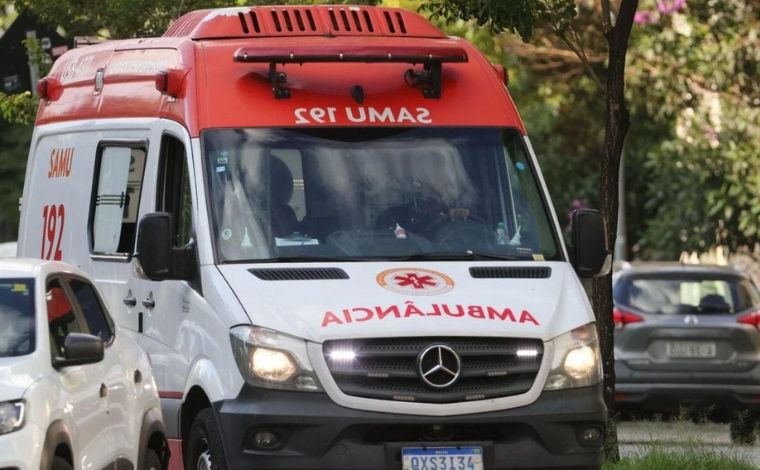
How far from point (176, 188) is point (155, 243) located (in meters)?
0.95

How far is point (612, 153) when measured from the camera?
46.8 feet

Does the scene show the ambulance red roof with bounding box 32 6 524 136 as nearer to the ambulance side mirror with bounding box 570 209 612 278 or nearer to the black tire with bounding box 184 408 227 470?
the ambulance side mirror with bounding box 570 209 612 278

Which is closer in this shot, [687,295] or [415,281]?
[415,281]

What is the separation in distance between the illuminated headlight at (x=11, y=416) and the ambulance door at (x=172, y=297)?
1948 mm

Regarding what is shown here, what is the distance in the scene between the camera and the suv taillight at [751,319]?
61.8 ft

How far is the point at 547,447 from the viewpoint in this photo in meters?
10.2

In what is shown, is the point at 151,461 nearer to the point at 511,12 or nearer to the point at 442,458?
the point at 442,458

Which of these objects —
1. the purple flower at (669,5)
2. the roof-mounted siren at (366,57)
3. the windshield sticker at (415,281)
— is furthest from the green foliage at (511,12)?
the purple flower at (669,5)

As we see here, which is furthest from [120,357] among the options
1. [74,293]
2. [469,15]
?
[469,15]

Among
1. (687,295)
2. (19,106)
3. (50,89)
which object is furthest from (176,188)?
(687,295)

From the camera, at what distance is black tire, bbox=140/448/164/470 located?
36.5 ft

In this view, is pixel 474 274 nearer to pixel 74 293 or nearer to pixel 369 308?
pixel 369 308

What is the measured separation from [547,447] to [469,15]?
471cm

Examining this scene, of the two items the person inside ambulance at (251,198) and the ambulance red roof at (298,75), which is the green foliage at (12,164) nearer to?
the ambulance red roof at (298,75)
